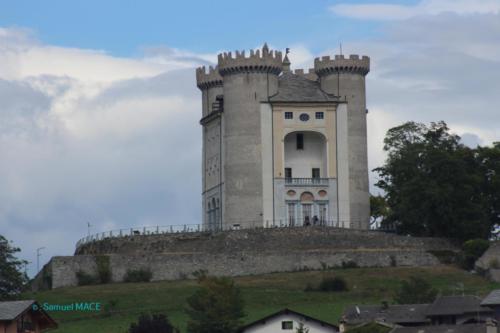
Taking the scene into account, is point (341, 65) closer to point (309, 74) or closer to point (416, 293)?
point (309, 74)

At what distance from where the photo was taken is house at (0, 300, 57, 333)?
9044 cm

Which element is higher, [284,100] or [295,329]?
[284,100]

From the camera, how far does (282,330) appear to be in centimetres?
11244

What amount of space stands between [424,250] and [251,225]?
13471mm

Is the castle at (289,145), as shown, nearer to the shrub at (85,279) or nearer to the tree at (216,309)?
the shrub at (85,279)

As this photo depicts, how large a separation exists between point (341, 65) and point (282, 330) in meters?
42.4

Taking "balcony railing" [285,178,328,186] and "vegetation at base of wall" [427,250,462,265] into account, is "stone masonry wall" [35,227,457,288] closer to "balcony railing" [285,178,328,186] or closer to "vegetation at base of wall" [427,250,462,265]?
"vegetation at base of wall" [427,250,462,265]

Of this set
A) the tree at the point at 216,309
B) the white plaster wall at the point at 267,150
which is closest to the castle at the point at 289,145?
the white plaster wall at the point at 267,150

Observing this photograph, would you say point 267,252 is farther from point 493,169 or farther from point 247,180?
point 493,169

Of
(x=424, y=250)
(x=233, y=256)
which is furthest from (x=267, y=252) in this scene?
(x=424, y=250)

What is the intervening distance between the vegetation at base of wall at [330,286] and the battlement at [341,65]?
24447 mm

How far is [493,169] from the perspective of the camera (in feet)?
486

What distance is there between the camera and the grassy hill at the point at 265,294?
402 ft

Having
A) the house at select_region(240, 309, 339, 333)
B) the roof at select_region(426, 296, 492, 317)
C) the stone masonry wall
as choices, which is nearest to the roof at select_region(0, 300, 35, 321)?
the house at select_region(240, 309, 339, 333)
